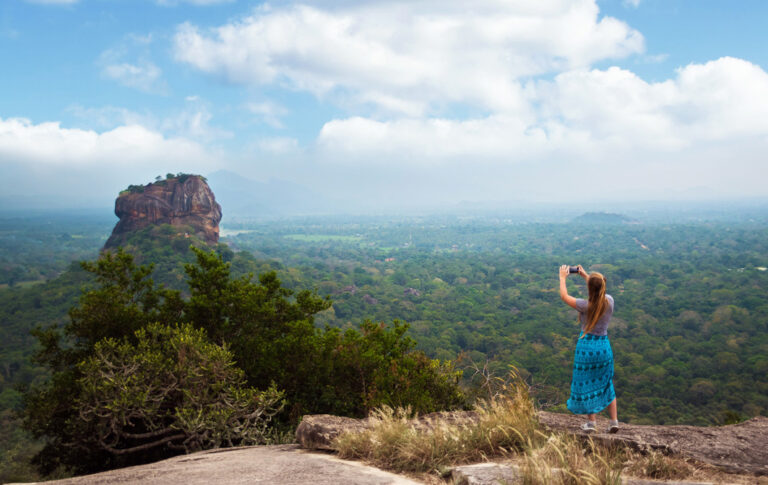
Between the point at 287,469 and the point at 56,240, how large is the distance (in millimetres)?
191166


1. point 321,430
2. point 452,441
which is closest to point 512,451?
point 452,441

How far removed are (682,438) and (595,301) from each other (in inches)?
59.6

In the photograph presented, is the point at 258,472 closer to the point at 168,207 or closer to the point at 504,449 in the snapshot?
the point at 504,449

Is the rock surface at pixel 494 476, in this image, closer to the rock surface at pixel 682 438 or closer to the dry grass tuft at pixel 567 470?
the dry grass tuft at pixel 567 470

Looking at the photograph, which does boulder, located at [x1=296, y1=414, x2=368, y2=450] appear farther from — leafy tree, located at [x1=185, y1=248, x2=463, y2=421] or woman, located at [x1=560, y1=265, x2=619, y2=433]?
leafy tree, located at [x1=185, y1=248, x2=463, y2=421]

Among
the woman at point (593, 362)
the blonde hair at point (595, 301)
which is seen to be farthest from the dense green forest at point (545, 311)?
the blonde hair at point (595, 301)

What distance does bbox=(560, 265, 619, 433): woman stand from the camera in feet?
12.8

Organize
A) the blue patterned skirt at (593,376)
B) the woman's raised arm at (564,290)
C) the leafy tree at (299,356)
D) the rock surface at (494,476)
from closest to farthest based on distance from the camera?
1. the rock surface at (494,476)
2. the blue patterned skirt at (593,376)
3. the woman's raised arm at (564,290)
4. the leafy tree at (299,356)

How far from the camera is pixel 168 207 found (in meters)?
68.2

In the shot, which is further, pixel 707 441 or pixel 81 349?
pixel 81 349

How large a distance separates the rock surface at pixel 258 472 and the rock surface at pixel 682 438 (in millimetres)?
309

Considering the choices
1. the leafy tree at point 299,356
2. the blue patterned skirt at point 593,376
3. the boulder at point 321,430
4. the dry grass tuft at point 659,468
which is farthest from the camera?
the leafy tree at point 299,356

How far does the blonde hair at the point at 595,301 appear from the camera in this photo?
3.82 m

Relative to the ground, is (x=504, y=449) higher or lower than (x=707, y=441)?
higher
